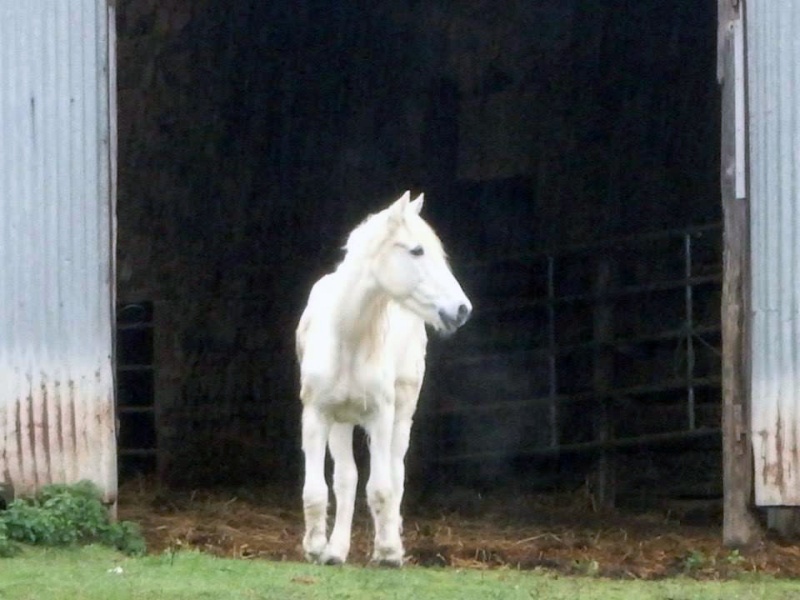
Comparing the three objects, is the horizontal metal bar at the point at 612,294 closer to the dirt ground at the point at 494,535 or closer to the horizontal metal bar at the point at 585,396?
the horizontal metal bar at the point at 585,396

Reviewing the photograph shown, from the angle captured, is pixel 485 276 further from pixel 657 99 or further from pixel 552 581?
pixel 552 581

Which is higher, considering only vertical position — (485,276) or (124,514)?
(485,276)

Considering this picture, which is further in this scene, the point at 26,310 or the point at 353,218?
the point at 353,218

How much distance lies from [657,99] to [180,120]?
360 centimetres

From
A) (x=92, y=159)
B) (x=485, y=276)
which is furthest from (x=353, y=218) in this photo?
(x=92, y=159)

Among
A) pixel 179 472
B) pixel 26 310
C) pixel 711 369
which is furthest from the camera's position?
pixel 179 472

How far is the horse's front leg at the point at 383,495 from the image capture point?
727cm

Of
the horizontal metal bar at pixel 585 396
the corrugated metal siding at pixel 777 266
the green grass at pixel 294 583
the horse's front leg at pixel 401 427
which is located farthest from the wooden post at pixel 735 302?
the horizontal metal bar at pixel 585 396

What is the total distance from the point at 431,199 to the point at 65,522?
553cm

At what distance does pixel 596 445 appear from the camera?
37.9 feet

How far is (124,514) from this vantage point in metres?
10.1

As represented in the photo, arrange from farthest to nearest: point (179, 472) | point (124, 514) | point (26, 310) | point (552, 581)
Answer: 1. point (179, 472)
2. point (124, 514)
3. point (26, 310)
4. point (552, 581)

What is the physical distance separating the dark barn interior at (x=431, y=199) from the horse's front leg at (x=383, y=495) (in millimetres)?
4532

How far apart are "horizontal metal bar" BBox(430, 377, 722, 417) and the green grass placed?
11.6ft
